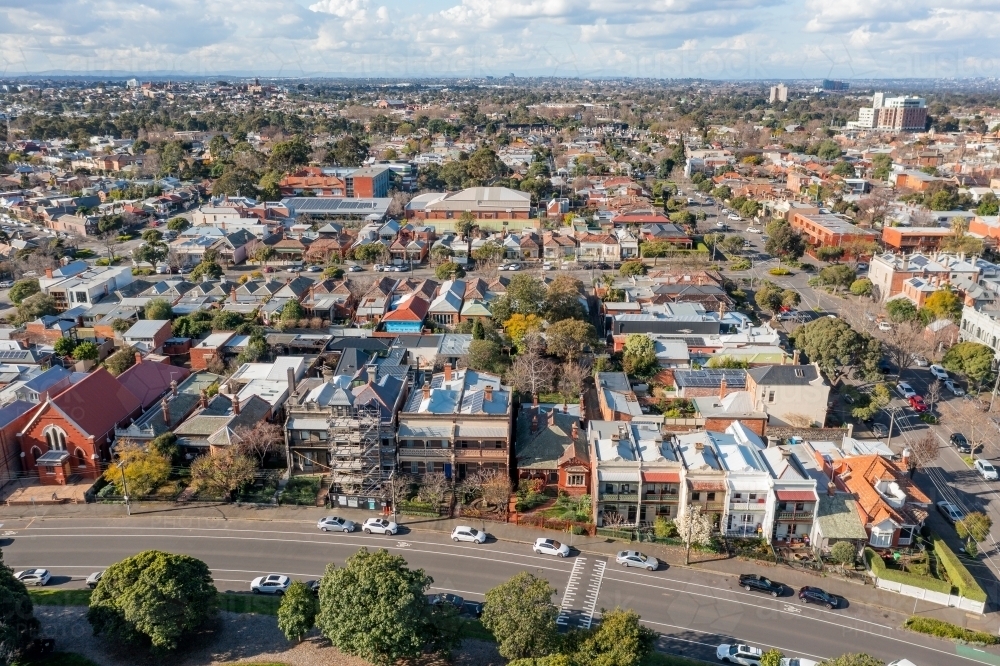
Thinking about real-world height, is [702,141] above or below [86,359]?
above

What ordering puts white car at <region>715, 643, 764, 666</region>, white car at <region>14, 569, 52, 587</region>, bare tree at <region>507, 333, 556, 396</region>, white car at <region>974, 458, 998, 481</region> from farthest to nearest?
bare tree at <region>507, 333, 556, 396</region> → white car at <region>974, 458, 998, 481</region> → white car at <region>14, 569, 52, 587</region> → white car at <region>715, 643, 764, 666</region>

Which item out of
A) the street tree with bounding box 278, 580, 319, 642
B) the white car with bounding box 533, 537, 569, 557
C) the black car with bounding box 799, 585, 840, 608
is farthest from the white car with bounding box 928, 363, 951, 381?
the street tree with bounding box 278, 580, 319, 642

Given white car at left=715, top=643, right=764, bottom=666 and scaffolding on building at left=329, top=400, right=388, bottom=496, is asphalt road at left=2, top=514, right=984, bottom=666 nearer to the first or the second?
white car at left=715, top=643, right=764, bottom=666

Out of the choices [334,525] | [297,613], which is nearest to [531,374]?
[334,525]

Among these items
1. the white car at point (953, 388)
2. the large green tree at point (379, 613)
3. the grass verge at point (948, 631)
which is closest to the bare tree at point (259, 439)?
the large green tree at point (379, 613)

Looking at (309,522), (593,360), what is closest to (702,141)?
(593,360)

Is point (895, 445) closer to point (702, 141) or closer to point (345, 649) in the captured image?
point (345, 649)
